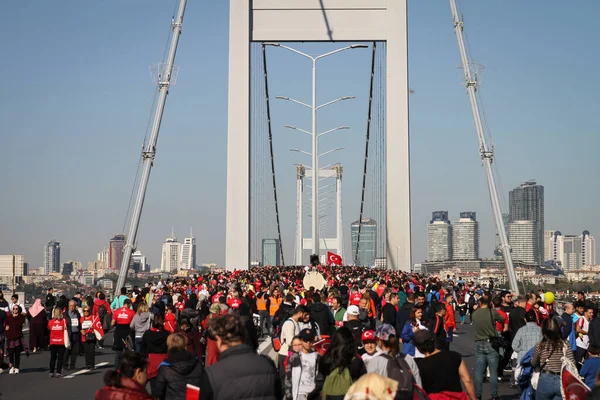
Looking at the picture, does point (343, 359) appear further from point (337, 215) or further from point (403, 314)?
point (337, 215)

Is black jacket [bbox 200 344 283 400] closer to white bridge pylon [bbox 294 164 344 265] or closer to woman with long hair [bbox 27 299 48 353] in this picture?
woman with long hair [bbox 27 299 48 353]

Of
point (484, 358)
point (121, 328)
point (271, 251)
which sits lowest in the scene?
point (484, 358)

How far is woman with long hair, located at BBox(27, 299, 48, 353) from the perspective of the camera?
72.3 ft

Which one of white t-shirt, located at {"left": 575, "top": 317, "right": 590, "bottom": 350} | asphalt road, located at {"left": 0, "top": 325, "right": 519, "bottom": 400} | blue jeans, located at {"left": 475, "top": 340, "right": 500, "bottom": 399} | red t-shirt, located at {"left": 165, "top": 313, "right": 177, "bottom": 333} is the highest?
red t-shirt, located at {"left": 165, "top": 313, "right": 177, "bottom": 333}

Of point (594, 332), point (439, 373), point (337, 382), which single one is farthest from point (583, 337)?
point (337, 382)

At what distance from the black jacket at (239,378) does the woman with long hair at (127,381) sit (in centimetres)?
43

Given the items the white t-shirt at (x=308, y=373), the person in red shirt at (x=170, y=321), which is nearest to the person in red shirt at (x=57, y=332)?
the person in red shirt at (x=170, y=321)

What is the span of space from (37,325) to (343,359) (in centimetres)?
1552

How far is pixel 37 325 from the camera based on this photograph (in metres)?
22.5

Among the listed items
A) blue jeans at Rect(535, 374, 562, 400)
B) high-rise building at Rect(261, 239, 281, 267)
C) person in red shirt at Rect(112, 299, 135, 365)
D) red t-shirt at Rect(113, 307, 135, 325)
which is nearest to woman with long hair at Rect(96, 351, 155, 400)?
blue jeans at Rect(535, 374, 562, 400)

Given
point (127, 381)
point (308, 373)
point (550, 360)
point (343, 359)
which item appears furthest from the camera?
point (550, 360)

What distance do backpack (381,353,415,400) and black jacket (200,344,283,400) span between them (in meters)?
1.17

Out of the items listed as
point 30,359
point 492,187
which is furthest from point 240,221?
point 30,359

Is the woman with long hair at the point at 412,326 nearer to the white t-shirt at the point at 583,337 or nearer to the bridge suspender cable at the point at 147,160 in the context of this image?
the white t-shirt at the point at 583,337
